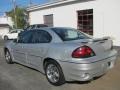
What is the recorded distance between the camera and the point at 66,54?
5203 millimetres

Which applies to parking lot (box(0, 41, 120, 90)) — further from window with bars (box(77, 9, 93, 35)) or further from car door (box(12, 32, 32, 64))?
window with bars (box(77, 9, 93, 35))

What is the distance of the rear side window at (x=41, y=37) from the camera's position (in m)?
6.09

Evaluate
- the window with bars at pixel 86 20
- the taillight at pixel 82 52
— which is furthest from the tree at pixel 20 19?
the taillight at pixel 82 52

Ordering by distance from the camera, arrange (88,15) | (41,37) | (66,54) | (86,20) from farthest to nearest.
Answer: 1. (86,20)
2. (88,15)
3. (41,37)
4. (66,54)

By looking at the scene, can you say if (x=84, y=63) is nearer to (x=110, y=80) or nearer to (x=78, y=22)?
(x=110, y=80)

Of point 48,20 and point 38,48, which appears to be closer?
point 38,48

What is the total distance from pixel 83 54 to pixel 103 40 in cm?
87

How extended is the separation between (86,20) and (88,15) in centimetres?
44

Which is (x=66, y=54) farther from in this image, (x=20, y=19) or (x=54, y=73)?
(x=20, y=19)

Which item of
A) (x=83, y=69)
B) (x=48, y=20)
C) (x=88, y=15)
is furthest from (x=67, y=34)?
(x=48, y=20)

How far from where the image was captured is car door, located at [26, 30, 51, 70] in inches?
238

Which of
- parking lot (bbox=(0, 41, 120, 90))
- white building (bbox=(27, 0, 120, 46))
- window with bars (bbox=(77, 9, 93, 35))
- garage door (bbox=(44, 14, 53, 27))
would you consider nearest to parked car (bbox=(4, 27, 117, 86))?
parking lot (bbox=(0, 41, 120, 90))

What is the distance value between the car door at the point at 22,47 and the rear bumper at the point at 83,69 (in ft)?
7.15

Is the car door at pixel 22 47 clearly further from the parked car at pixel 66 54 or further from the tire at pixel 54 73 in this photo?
the tire at pixel 54 73
